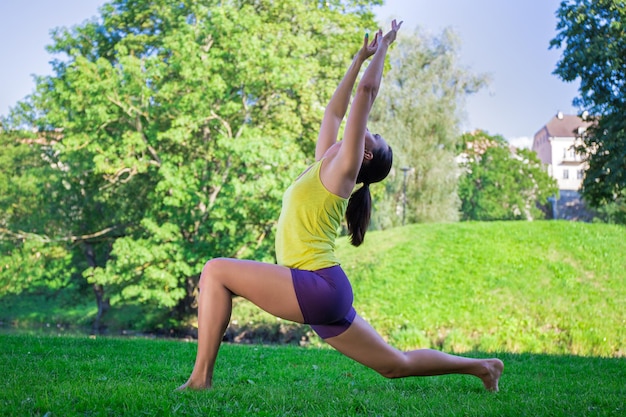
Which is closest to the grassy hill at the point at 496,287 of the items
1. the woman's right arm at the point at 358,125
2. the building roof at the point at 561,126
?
the woman's right arm at the point at 358,125

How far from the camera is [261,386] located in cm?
502

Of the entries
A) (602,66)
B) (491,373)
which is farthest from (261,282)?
(602,66)

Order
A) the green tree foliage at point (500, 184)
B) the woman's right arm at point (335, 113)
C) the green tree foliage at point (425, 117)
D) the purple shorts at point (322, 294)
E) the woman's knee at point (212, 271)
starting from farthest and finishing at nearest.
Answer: the green tree foliage at point (500, 184), the green tree foliage at point (425, 117), the woman's right arm at point (335, 113), the woman's knee at point (212, 271), the purple shorts at point (322, 294)

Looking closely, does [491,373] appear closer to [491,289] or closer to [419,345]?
[419,345]

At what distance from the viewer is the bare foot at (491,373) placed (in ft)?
15.3

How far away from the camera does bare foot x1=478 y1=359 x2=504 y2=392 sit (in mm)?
4660

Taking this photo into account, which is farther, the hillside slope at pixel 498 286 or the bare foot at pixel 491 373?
the hillside slope at pixel 498 286

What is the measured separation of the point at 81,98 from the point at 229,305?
18.8 m

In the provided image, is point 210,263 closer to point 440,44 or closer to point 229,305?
point 229,305

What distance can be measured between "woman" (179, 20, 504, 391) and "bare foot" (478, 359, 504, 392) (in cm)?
89

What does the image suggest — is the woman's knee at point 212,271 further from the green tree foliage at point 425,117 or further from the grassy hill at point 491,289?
the green tree foliage at point 425,117

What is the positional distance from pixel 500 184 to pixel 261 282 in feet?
198

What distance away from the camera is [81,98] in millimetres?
20938

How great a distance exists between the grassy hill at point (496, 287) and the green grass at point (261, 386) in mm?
8420
